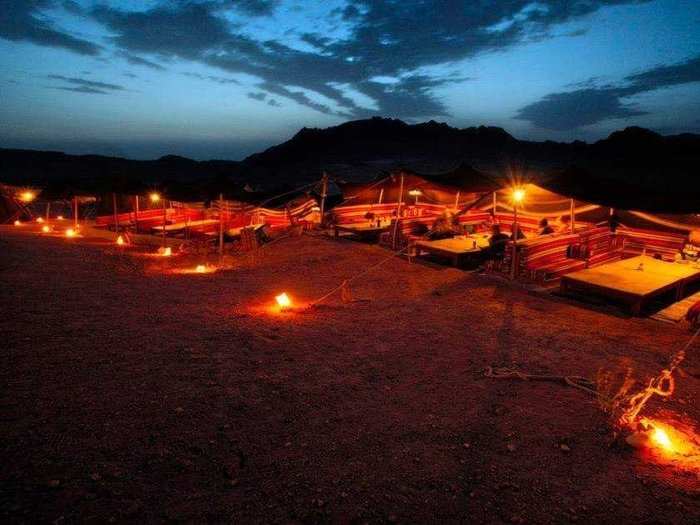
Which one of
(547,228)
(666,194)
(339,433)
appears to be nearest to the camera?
(339,433)

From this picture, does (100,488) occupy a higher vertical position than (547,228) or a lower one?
lower

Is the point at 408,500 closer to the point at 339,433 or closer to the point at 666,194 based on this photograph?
the point at 339,433

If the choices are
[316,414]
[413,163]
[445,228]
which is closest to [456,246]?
[445,228]

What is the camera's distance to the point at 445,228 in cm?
1636

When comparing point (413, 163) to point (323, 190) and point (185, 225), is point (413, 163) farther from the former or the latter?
point (185, 225)

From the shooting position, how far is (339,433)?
472 centimetres

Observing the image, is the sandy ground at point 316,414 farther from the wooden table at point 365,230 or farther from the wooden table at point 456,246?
the wooden table at point 365,230

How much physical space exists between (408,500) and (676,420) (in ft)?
12.4

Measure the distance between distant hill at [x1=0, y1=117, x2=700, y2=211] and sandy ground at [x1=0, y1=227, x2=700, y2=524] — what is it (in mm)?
2977

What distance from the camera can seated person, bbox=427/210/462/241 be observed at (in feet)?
53.0

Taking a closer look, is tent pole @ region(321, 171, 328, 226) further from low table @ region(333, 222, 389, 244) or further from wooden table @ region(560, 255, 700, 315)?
wooden table @ region(560, 255, 700, 315)

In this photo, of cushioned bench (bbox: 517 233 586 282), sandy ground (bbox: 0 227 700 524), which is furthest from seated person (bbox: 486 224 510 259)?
sandy ground (bbox: 0 227 700 524)

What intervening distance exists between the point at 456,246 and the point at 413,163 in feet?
272

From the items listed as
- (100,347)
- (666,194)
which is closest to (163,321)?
(100,347)
